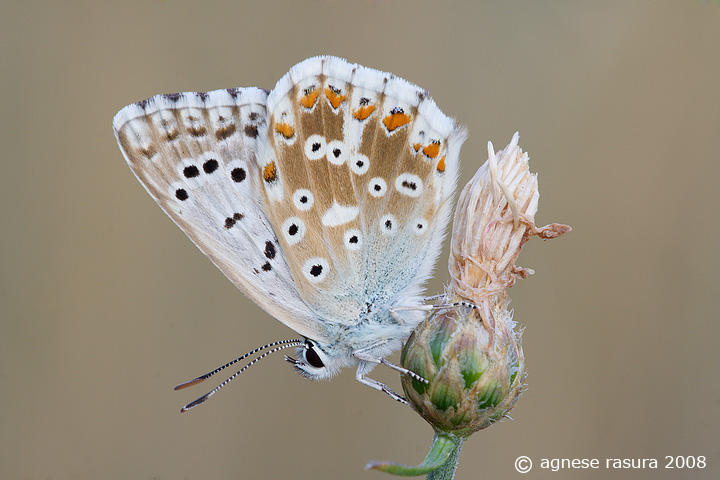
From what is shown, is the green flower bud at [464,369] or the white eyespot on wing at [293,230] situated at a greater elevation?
the white eyespot on wing at [293,230]

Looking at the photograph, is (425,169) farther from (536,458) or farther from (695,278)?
(695,278)

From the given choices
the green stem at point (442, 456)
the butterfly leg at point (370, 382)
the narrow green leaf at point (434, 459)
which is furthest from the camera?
the butterfly leg at point (370, 382)

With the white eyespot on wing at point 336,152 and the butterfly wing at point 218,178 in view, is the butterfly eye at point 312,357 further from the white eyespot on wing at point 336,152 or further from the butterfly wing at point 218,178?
the white eyespot on wing at point 336,152

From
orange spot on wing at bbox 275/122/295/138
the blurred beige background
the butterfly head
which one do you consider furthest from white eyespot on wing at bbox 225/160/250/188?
the blurred beige background

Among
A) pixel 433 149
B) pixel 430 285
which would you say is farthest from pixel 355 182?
pixel 430 285

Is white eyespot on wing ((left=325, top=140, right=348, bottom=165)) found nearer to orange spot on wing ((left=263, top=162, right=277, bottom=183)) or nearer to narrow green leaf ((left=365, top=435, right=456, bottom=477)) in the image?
orange spot on wing ((left=263, top=162, right=277, bottom=183))

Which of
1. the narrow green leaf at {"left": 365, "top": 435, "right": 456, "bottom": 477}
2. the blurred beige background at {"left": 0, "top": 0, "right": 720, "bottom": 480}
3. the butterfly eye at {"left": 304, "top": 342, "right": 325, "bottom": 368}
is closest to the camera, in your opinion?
the narrow green leaf at {"left": 365, "top": 435, "right": 456, "bottom": 477}

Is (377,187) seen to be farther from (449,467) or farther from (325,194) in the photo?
(449,467)

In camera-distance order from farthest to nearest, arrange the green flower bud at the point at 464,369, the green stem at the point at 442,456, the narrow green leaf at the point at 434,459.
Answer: the green flower bud at the point at 464,369, the green stem at the point at 442,456, the narrow green leaf at the point at 434,459

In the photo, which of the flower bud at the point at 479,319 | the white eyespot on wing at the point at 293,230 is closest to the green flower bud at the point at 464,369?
the flower bud at the point at 479,319
